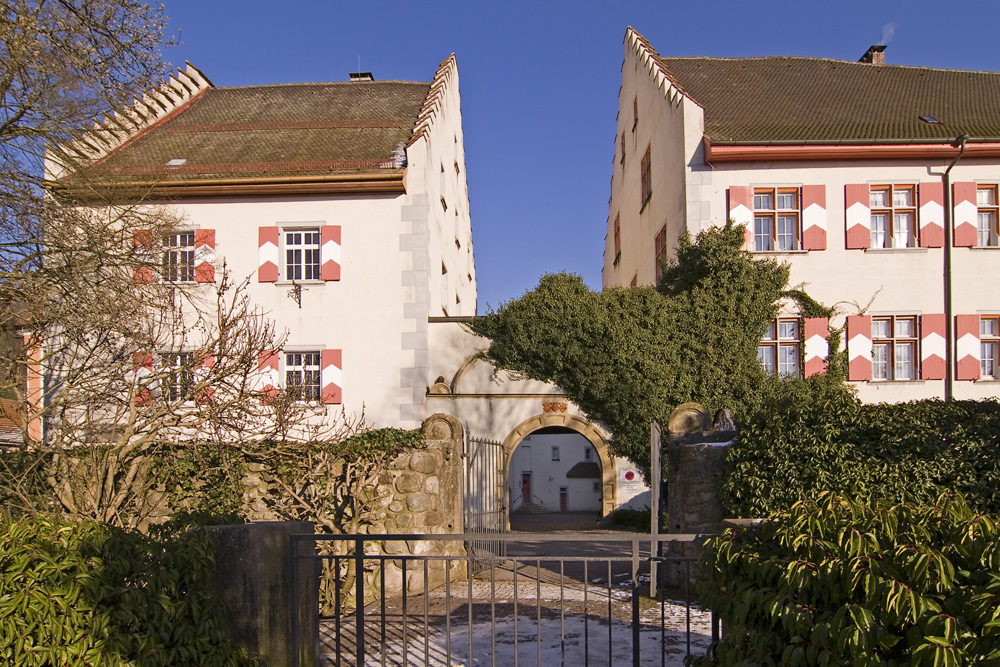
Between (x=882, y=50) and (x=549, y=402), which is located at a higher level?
(x=882, y=50)

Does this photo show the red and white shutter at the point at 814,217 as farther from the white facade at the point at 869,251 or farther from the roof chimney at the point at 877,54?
the roof chimney at the point at 877,54

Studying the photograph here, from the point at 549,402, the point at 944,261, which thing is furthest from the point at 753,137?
the point at 549,402

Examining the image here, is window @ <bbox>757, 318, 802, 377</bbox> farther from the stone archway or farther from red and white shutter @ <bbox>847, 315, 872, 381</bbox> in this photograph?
the stone archway

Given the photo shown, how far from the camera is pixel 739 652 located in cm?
360

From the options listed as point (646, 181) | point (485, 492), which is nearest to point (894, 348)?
point (646, 181)

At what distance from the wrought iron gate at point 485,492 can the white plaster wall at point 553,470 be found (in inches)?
1098

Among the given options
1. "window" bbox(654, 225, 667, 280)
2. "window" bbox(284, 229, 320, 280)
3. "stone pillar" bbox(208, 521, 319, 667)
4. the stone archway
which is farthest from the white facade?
"stone pillar" bbox(208, 521, 319, 667)

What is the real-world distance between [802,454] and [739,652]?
178 inches

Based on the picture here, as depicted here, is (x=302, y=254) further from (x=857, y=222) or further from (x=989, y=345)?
(x=989, y=345)

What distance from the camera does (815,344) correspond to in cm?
1598

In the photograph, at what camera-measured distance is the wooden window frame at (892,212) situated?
53.8ft

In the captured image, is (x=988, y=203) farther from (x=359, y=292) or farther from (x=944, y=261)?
(x=359, y=292)

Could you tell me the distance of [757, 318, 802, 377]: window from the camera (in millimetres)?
16078

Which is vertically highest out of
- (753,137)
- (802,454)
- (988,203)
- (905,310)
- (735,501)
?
(753,137)
